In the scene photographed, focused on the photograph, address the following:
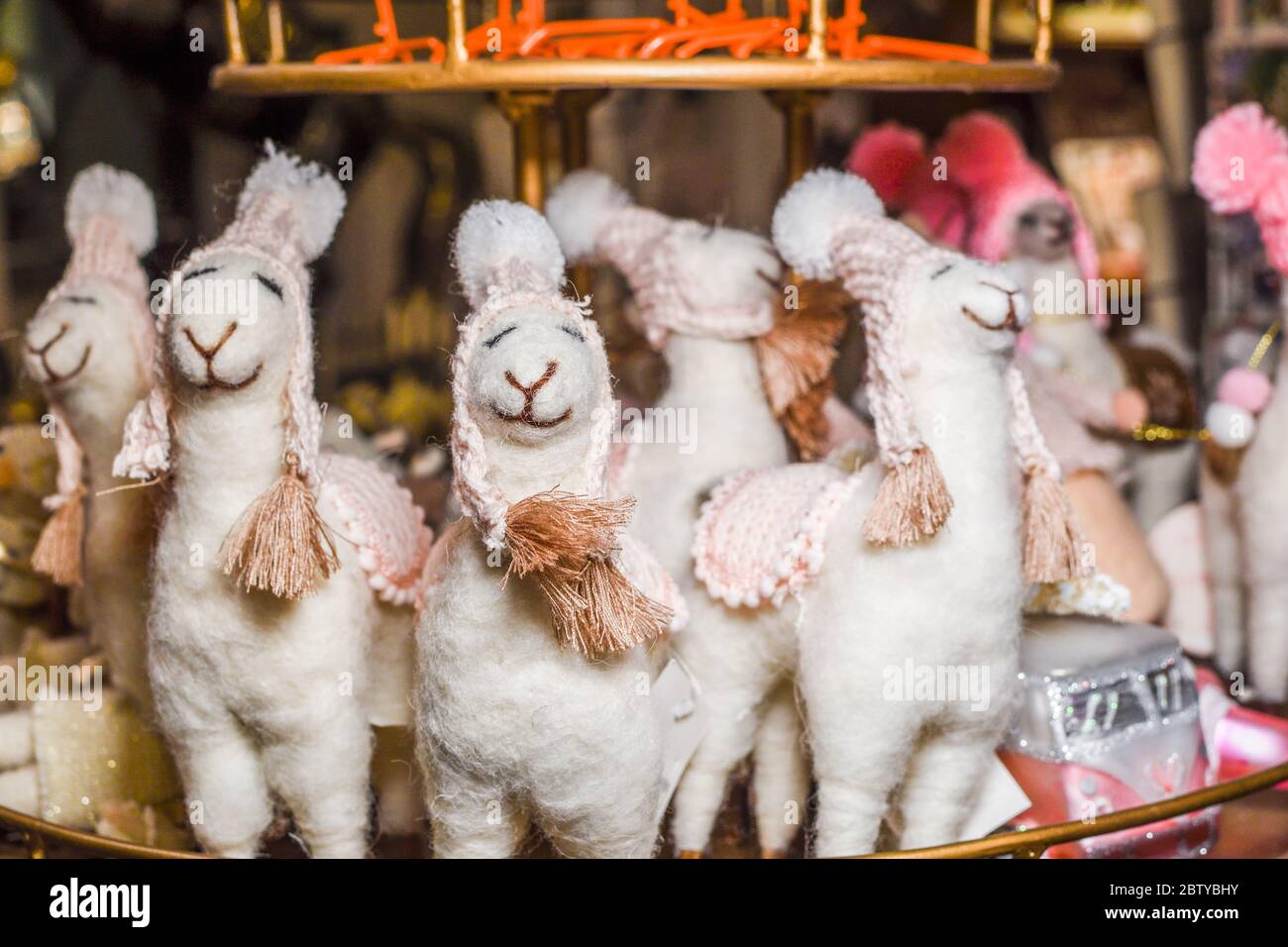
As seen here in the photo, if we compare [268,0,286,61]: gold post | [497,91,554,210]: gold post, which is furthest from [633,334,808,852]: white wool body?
[268,0,286,61]: gold post

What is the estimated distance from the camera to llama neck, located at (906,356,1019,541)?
101 cm

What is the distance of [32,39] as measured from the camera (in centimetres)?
204

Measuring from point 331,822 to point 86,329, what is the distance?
41cm

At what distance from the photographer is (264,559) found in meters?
0.92

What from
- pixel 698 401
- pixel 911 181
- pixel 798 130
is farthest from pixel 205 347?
pixel 911 181

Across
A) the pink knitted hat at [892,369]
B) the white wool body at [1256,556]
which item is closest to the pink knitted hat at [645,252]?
the pink knitted hat at [892,369]

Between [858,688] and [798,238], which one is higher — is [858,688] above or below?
below

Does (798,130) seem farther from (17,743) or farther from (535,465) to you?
(17,743)

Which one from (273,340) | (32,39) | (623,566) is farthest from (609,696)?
(32,39)

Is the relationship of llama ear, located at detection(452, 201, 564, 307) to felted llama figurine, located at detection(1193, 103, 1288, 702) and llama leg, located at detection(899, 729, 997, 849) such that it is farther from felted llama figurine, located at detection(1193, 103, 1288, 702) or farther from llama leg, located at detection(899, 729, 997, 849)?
felted llama figurine, located at detection(1193, 103, 1288, 702)

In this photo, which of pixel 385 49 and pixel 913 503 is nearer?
pixel 913 503

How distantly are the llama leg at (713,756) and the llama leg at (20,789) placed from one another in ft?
1.73

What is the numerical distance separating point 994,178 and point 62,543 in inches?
39.9
